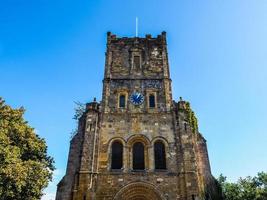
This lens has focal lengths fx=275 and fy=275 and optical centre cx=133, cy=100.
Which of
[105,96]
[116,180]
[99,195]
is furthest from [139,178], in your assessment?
[105,96]

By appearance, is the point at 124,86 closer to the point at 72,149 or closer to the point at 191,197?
the point at 72,149

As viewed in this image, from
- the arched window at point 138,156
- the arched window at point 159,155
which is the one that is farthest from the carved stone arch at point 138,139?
the arched window at point 159,155

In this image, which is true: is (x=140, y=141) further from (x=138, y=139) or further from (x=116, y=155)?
(x=116, y=155)

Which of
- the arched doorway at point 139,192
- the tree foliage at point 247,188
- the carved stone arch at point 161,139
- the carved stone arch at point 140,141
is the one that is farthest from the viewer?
the tree foliage at point 247,188

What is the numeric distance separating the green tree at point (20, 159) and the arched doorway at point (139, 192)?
5662mm

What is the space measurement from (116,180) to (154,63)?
11.7 metres

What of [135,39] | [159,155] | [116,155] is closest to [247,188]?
[159,155]

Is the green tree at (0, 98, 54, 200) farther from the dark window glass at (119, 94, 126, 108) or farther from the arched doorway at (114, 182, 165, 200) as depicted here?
the dark window glass at (119, 94, 126, 108)

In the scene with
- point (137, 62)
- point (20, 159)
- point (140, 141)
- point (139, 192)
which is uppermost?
point (137, 62)

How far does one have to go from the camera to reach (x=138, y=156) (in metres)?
20.2

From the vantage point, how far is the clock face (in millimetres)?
22891

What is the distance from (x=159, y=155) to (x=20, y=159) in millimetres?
9528

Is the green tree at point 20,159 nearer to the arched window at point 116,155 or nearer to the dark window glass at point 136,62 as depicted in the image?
the arched window at point 116,155

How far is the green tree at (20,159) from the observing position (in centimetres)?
1628
